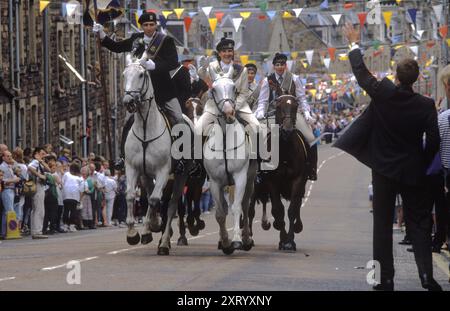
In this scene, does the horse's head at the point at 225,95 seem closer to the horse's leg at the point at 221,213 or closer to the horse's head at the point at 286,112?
the horse's leg at the point at 221,213

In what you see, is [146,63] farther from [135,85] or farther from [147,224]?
[147,224]

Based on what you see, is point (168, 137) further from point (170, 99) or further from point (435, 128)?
point (435, 128)

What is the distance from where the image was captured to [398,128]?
48.0 ft

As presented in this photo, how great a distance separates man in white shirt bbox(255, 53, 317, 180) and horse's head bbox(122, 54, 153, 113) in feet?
10.1

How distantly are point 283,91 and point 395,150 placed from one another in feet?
24.5

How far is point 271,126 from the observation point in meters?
21.7

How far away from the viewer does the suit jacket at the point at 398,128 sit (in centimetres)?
1462

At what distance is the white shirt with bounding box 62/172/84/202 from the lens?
115 ft

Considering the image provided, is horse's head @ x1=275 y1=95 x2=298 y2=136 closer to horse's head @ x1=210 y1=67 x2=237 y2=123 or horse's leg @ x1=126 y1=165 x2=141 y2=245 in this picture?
horse's head @ x1=210 y1=67 x2=237 y2=123

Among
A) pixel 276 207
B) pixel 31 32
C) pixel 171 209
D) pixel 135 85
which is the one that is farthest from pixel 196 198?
pixel 31 32

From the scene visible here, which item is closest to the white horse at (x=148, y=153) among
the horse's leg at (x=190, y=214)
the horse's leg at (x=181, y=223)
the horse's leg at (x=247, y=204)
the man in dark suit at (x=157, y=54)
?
the man in dark suit at (x=157, y=54)

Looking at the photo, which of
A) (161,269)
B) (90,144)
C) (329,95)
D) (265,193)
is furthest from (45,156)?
(329,95)

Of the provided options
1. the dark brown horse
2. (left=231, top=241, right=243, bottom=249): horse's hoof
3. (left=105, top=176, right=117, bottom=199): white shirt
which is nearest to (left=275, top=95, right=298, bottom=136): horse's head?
the dark brown horse
